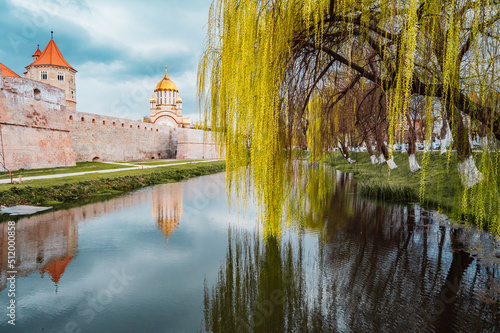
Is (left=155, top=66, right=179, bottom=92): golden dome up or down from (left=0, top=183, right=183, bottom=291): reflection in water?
up

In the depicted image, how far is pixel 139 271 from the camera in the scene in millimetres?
4453

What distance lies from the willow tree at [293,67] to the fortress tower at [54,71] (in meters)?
37.3

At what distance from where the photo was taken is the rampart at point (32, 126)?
13.9 metres

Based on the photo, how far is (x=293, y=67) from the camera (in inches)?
140

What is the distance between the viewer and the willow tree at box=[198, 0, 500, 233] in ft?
9.32

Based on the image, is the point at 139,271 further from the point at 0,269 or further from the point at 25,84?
the point at 25,84

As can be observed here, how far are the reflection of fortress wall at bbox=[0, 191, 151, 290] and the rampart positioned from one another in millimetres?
8997

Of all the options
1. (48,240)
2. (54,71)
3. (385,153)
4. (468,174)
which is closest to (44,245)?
(48,240)

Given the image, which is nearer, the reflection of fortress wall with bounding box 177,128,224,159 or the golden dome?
the reflection of fortress wall with bounding box 177,128,224,159

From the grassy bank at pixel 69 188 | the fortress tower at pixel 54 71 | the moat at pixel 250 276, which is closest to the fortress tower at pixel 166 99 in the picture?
the fortress tower at pixel 54 71

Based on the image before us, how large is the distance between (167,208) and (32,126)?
1157 cm

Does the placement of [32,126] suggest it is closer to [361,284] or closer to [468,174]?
[361,284]

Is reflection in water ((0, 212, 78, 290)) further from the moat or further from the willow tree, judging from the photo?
the willow tree

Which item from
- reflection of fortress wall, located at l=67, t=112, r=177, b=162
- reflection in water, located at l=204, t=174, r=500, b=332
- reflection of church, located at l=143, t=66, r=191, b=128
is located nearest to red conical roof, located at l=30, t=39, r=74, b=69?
reflection of church, located at l=143, t=66, r=191, b=128
